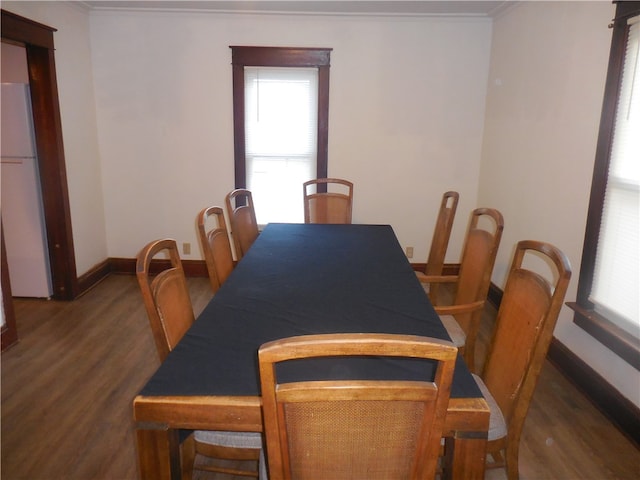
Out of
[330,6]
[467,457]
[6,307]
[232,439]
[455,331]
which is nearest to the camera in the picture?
[467,457]

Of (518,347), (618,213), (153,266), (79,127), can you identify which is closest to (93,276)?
(153,266)

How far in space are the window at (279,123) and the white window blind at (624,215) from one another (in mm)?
2438

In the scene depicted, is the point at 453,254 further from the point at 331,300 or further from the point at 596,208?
the point at 331,300

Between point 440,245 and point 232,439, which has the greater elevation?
point 440,245

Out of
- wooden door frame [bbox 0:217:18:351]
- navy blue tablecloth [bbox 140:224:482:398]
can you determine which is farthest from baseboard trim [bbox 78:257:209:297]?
navy blue tablecloth [bbox 140:224:482:398]

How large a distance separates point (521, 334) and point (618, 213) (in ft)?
4.38

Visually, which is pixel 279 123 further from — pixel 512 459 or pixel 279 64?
pixel 512 459

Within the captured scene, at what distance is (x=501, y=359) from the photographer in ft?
5.37

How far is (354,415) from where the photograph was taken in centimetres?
88

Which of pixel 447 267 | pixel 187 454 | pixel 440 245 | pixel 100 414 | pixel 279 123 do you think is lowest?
pixel 100 414

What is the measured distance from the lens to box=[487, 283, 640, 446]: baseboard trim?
220 cm

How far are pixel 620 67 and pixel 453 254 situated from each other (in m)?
2.46

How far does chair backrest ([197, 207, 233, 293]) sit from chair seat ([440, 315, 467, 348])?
3.62 ft

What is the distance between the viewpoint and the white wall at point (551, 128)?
101 inches
